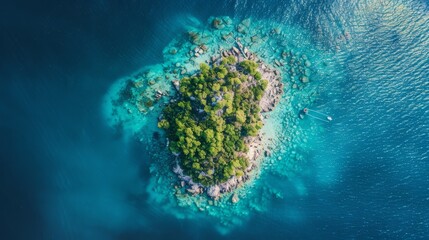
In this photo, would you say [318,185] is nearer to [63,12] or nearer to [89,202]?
[89,202]

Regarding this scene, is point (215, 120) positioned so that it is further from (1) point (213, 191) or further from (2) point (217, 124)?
(1) point (213, 191)

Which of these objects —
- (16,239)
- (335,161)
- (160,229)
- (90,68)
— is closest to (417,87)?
(335,161)

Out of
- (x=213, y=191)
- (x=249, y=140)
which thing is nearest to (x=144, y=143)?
(x=213, y=191)

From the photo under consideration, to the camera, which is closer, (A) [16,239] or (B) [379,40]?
(A) [16,239]

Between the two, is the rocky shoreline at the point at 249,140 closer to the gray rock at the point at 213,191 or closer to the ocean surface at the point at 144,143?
the gray rock at the point at 213,191

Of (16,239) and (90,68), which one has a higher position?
(90,68)

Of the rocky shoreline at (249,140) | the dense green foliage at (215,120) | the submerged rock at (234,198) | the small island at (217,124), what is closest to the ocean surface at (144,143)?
the submerged rock at (234,198)
